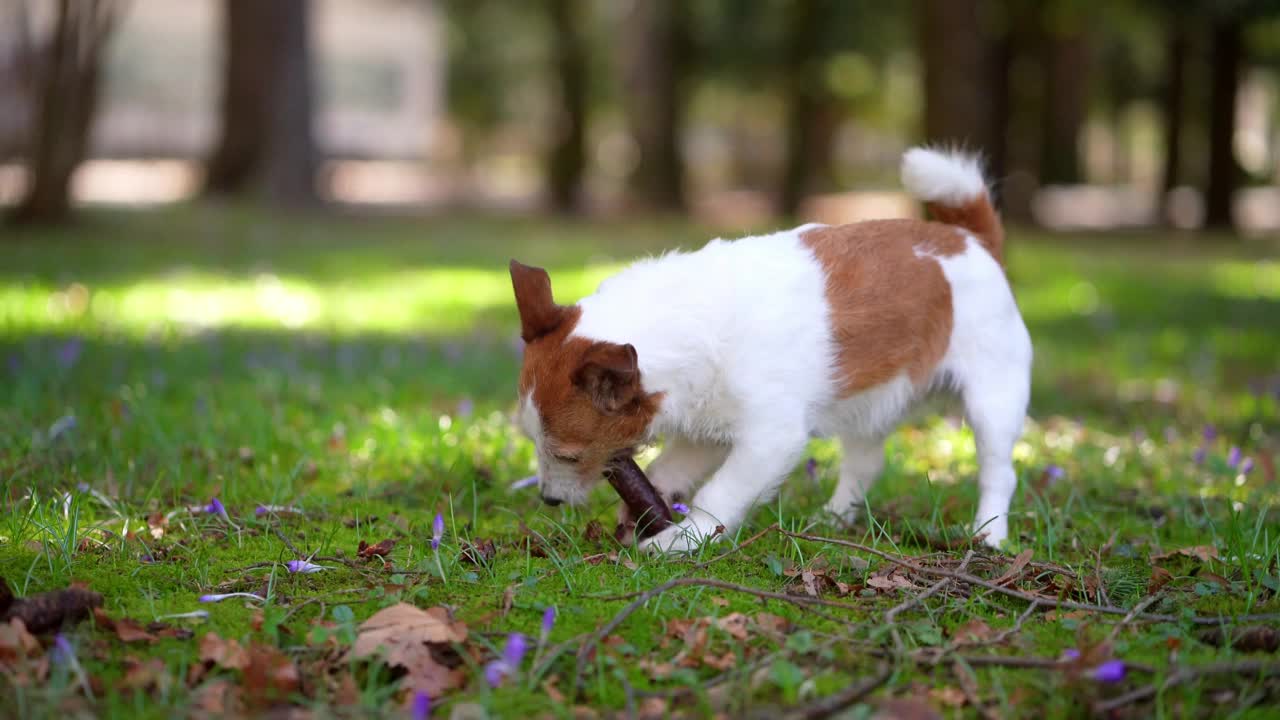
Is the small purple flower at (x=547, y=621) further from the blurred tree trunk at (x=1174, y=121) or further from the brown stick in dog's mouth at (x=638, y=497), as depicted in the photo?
the blurred tree trunk at (x=1174, y=121)

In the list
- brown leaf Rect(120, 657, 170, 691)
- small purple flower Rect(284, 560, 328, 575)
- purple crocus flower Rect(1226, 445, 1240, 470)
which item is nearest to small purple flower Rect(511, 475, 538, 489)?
small purple flower Rect(284, 560, 328, 575)

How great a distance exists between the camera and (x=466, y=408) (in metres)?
6.07

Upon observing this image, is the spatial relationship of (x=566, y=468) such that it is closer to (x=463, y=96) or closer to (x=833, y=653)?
(x=833, y=653)

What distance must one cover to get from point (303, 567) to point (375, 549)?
0.29 metres

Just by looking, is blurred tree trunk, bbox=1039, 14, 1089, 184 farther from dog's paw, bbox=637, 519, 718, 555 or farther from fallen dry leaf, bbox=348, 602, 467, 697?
fallen dry leaf, bbox=348, 602, 467, 697

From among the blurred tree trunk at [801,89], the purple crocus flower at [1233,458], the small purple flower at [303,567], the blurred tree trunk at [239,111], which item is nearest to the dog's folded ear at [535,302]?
the small purple flower at [303,567]

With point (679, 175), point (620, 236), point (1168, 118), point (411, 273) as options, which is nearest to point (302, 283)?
point (411, 273)

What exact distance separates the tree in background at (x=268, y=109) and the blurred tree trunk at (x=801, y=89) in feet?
34.6

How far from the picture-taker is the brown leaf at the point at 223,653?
2.80 m

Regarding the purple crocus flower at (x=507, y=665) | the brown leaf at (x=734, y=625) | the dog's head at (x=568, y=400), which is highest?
the dog's head at (x=568, y=400)

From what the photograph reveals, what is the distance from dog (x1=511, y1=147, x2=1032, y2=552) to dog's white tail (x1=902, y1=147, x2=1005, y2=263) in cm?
1

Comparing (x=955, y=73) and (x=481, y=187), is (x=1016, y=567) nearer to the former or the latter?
(x=955, y=73)

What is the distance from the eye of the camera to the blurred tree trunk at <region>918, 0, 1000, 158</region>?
44.7 feet

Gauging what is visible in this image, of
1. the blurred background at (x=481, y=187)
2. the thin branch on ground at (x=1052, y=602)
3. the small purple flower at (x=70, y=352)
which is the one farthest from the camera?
the blurred background at (x=481, y=187)
